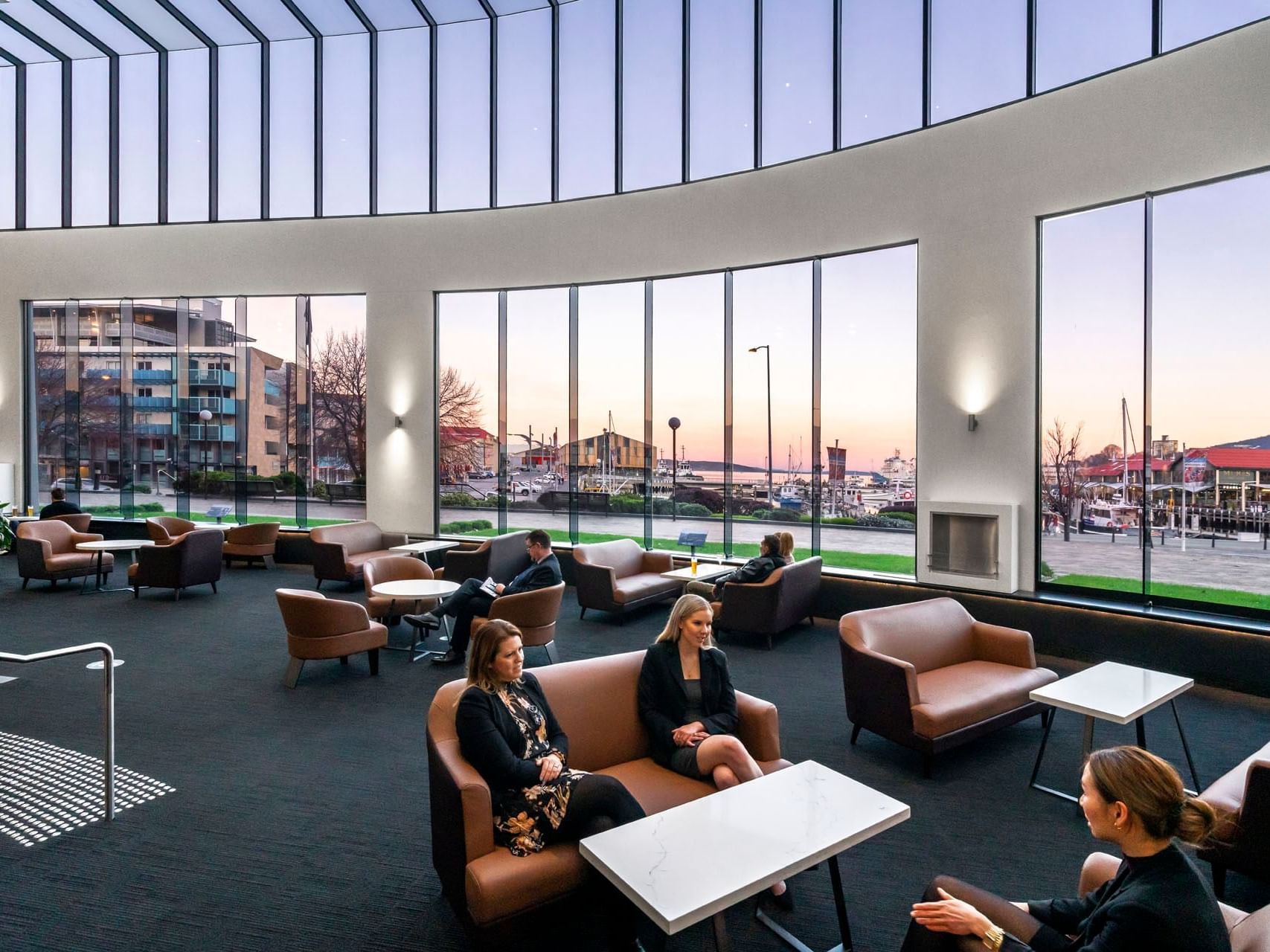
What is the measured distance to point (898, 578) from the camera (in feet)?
25.4

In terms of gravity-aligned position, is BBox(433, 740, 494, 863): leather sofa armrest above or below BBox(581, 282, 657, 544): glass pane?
below

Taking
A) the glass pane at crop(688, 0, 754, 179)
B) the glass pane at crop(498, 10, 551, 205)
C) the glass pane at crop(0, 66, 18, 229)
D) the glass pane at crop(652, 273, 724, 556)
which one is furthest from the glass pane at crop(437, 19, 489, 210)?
the glass pane at crop(0, 66, 18, 229)

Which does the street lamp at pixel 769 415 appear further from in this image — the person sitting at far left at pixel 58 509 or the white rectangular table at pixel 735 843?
the person sitting at far left at pixel 58 509

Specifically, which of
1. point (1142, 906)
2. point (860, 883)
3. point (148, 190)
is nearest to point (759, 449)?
point (860, 883)

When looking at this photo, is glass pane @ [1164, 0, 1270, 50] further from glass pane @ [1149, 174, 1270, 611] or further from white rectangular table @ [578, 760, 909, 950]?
white rectangular table @ [578, 760, 909, 950]

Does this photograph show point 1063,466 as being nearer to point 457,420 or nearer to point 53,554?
point 457,420

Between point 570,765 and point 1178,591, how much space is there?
232 inches

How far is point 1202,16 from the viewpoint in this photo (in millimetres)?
5977

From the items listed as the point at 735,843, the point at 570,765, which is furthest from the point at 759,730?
the point at 735,843

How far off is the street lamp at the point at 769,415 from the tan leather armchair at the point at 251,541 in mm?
7577

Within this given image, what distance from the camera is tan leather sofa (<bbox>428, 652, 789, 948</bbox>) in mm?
2479

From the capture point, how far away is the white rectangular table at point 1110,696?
11.8 ft

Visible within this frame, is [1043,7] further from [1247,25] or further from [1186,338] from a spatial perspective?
[1186,338]

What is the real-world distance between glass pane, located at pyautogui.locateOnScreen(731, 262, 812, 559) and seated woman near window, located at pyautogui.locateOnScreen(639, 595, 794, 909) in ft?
17.4
